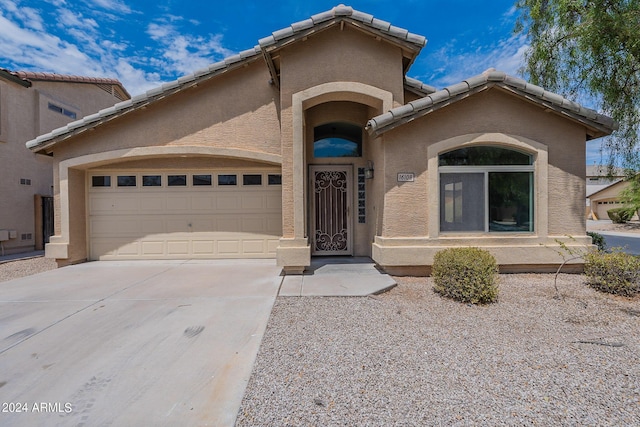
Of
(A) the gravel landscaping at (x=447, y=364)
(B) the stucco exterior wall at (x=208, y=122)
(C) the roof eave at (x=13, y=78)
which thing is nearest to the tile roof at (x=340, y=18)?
(B) the stucco exterior wall at (x=208, y=122)

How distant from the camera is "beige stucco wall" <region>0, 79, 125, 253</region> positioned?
424 inches

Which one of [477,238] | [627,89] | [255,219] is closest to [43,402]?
[255,219]

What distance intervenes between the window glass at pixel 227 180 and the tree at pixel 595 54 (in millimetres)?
9619

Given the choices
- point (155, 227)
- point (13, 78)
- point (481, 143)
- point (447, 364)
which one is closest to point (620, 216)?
point (481, 143)

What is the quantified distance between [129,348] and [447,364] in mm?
3850

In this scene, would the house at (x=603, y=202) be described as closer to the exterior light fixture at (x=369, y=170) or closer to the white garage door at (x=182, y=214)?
the exterior light fixture at (x=369, y=170)

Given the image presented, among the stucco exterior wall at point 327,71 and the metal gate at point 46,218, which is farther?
the metal gate at point 46,218

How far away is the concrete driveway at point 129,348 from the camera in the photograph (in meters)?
2.60

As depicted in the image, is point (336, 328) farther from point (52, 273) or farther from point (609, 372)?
point (52, 273)

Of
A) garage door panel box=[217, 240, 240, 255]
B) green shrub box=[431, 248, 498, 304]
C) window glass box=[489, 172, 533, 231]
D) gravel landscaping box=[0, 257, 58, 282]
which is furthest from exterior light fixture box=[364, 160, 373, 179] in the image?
gravel landscaping box=[0, 257, 58, 282]

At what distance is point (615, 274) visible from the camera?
544 cm

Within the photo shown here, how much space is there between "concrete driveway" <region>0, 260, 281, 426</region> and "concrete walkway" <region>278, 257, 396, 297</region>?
0.53m

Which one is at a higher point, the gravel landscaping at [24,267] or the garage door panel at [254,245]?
the garage door panel at [254,245]

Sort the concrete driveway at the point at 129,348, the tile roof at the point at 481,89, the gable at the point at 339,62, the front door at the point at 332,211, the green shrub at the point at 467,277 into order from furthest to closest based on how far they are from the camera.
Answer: the front door at the point at 332,211
the gable at the point at 339,62
the tile roof at the point at 481,89
the green shrub at the point at 467,277
the concrete driveway at the point at 129,348
